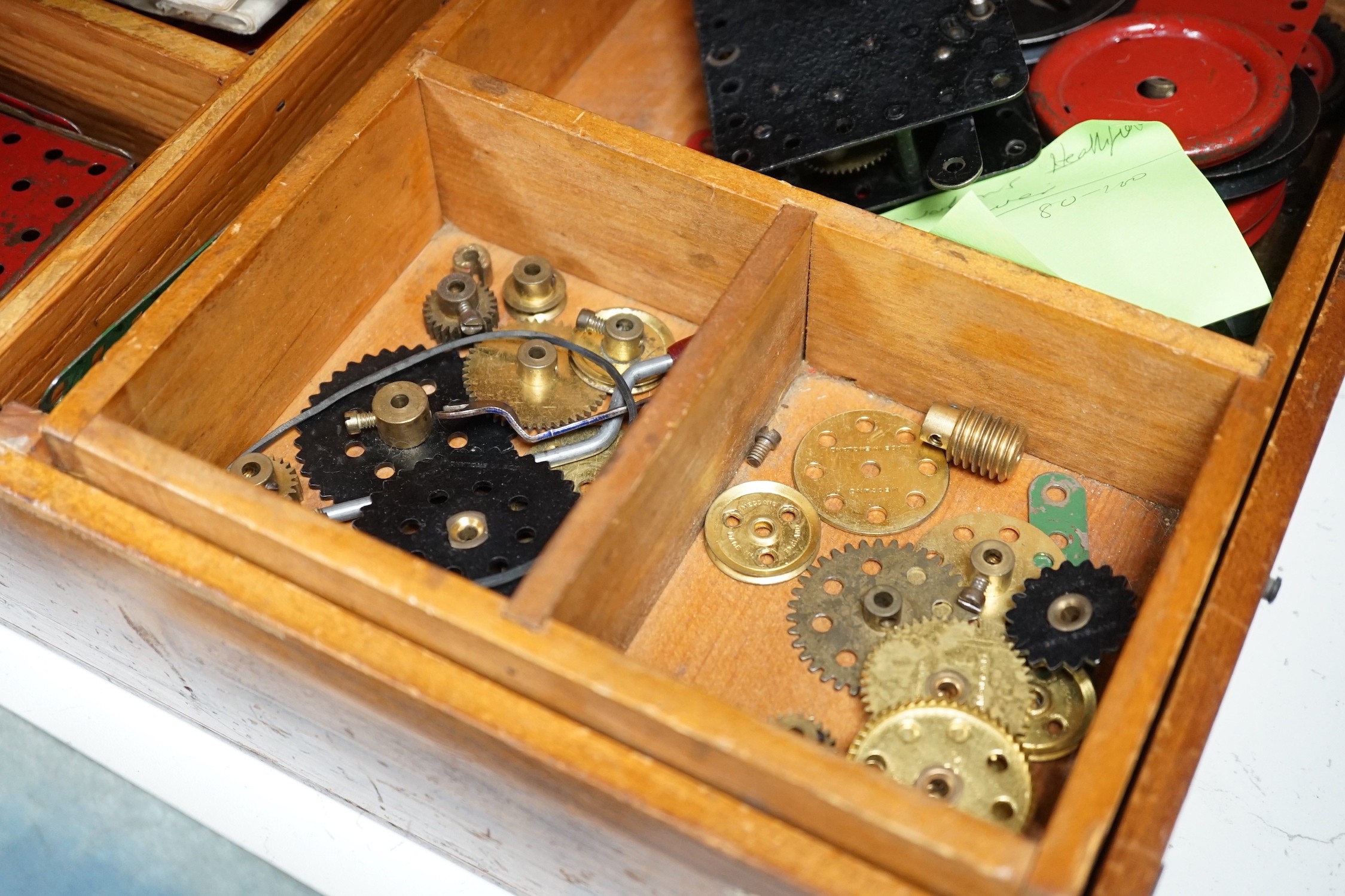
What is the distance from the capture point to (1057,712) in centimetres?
126

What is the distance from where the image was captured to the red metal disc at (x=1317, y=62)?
1.71m

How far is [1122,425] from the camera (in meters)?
1.36

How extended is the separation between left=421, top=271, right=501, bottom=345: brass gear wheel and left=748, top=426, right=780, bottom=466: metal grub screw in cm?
33

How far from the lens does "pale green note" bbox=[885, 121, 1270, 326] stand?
142 centimetres

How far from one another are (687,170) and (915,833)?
0.72 m

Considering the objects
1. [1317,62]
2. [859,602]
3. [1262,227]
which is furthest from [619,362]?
[1317,62]

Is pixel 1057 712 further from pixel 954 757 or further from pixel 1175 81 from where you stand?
pixel 1175 81

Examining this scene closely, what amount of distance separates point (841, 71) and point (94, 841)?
1.21 meters

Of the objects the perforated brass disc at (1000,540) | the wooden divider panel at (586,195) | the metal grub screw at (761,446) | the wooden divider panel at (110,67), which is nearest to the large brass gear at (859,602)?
the perforated brass disc at (1000,540)

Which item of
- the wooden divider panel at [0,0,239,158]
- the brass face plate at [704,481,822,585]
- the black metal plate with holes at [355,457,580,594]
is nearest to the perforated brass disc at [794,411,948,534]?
the brass face plate at [704,481,822,585]

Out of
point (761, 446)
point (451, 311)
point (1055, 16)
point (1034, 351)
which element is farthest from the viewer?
point (1055, 16)

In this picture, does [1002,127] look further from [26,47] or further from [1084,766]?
[26,47]

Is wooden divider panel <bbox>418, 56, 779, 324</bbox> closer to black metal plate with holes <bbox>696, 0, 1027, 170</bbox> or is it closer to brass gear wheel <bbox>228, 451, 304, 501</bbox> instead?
black metal plate with holes <bbox>696, 0, 1027, 170</bbox>

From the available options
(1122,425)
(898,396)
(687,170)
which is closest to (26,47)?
(687,170)
